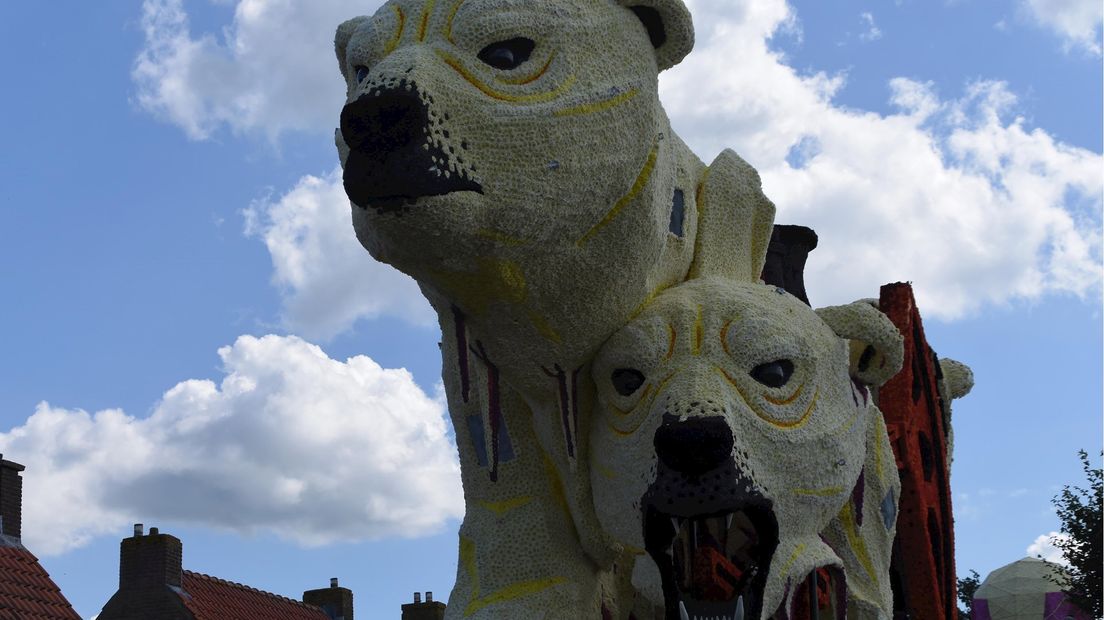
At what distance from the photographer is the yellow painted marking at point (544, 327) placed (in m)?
5.04

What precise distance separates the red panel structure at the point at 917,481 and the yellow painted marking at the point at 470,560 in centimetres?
215

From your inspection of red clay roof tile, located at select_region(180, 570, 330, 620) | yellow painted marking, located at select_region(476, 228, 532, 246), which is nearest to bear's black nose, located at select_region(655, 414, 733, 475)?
yellow painted marking, located at select_region(476, 228, 532, 246)

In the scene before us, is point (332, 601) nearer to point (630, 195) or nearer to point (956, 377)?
point (956, 377)

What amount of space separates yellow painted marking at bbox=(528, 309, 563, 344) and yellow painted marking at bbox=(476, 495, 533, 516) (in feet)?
2.63

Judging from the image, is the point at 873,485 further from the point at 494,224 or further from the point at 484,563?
the point at 494,224

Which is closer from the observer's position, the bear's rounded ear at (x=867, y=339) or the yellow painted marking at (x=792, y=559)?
the yellow painted marking at (x=792, y=559)

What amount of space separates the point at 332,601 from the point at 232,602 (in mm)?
2511

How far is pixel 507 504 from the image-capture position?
568cm

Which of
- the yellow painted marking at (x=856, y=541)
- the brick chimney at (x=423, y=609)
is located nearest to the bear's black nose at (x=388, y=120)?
the yellow painted marking at (x=856, y=541)

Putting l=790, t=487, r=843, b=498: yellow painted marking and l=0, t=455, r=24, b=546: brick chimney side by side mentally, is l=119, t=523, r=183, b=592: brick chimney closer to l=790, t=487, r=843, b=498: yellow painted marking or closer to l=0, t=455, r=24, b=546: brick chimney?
l=0, t=455, r=24, b=546: brick chimney

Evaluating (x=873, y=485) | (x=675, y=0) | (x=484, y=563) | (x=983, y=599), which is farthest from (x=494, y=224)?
(x=983, y=599)

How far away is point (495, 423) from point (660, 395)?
0.78m

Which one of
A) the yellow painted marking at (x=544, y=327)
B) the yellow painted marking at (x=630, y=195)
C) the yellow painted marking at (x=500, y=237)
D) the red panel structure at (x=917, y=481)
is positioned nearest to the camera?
the yellow painted marking at (x=500, y=237)

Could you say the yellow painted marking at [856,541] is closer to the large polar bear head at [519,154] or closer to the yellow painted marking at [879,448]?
the yellow painted marking at [879,448]
